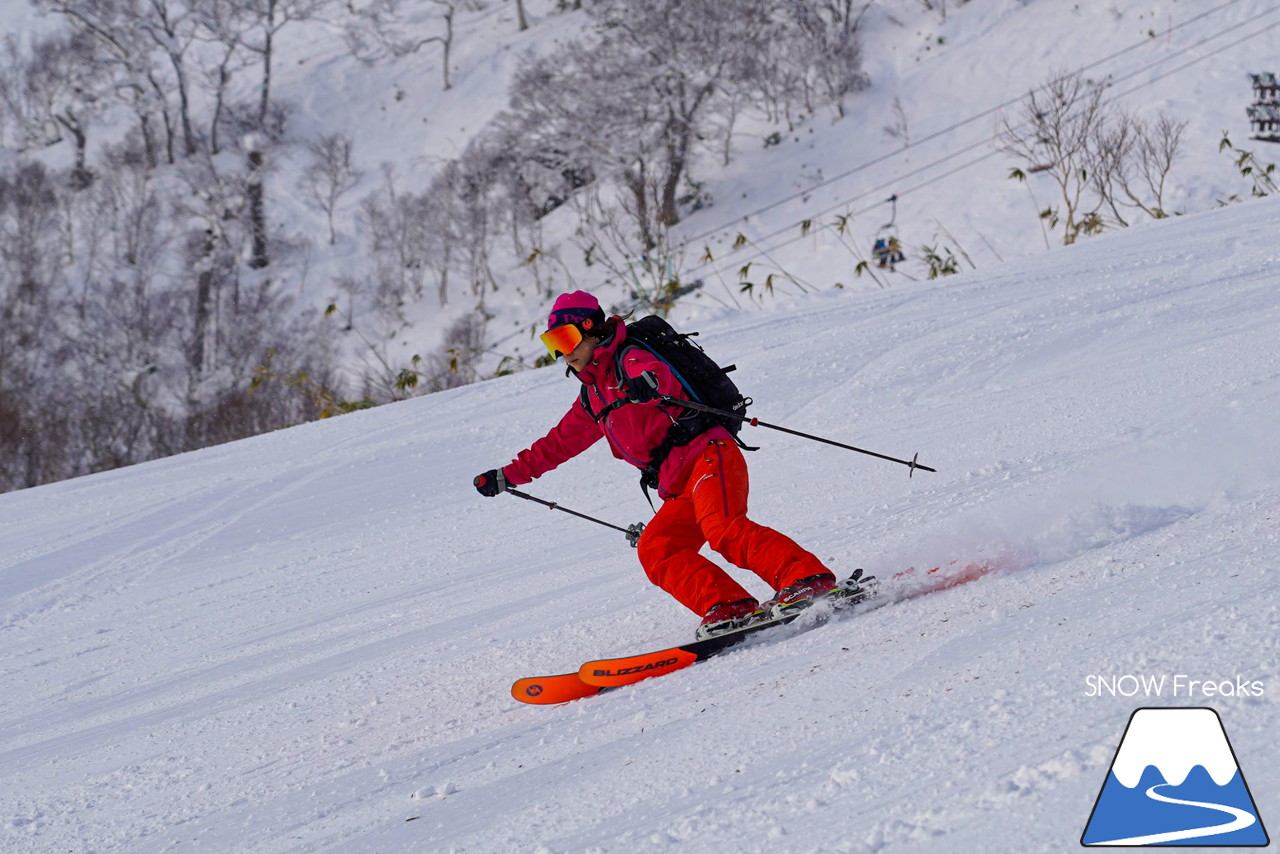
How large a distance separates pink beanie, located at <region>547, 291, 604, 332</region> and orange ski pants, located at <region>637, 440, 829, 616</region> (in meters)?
0.63

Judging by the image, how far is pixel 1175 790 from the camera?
2049 mm

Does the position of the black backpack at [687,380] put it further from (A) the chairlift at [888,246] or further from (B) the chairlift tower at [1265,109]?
(B) the chairlift tower at [1265,109]

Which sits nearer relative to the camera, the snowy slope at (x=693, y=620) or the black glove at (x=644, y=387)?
the snowy slope at (x=693, y=620)

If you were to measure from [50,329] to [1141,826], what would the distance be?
32.9m

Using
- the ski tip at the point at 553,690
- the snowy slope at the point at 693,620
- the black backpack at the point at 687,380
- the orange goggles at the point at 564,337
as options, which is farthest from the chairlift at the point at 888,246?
the ski tip at the point at 553,690

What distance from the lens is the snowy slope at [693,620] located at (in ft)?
7.80

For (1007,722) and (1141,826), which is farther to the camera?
(1007,722)

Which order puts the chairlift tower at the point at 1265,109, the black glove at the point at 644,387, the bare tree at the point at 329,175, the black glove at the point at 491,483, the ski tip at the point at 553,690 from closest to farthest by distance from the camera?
the ski tip at the point at 553,690 < the black glove at the point at 644,387 < the black glove at the point at 491,483 < the chairlift tower at the point at 1265,109 < the bare tree at the point at 329,175

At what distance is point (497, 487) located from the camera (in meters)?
4.22

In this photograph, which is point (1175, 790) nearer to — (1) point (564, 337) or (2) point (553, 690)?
(2) point (553, 690)

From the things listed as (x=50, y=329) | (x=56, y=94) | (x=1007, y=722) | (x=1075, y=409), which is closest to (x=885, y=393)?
(x=1075, y=409)

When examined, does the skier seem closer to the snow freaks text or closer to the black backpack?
the black backpack

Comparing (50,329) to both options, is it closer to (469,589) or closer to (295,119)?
(295,119)

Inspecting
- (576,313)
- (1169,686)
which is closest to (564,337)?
(576,313)
